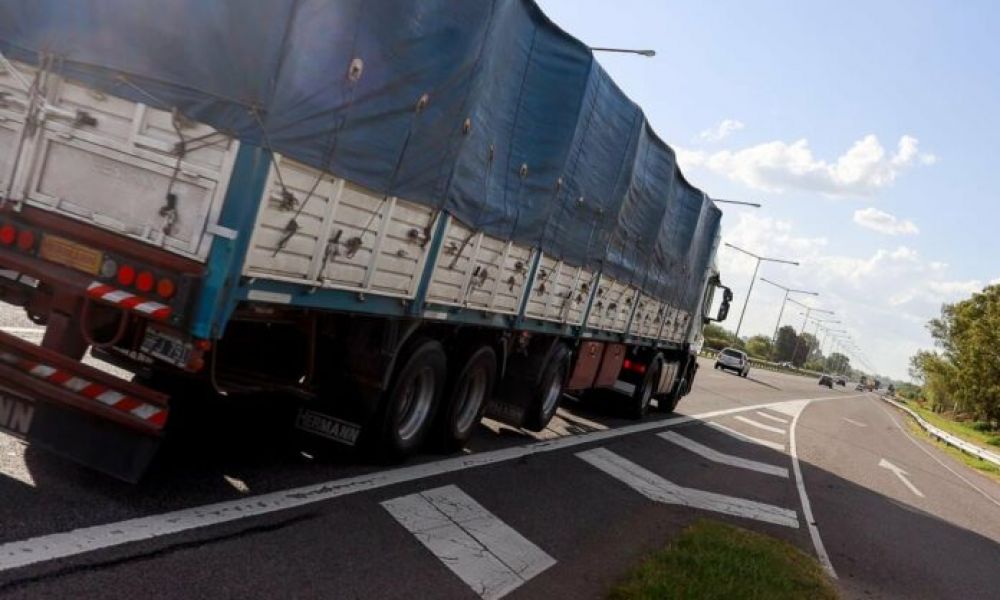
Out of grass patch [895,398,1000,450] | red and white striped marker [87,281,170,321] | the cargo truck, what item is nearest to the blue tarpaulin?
the cargo truck

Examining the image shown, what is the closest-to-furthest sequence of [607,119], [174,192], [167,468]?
1. [174,192]
2. [167,468]
3. [607,119]

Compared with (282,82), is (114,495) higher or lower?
lower

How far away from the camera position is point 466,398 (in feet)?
29.7

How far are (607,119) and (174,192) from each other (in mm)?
6400

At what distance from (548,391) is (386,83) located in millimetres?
6277

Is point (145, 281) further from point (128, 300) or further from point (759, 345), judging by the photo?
point (759, 345)

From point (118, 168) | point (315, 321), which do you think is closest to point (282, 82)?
point (118, 168)

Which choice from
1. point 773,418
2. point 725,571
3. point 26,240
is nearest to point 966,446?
point 773,418

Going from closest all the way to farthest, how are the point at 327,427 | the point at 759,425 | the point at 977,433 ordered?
the point at 327,427 → the point at 759,425 → the point at 977,433

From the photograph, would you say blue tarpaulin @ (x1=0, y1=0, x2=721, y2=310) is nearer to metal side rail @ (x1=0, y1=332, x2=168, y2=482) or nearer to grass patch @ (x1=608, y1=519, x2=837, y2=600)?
metal side rail @ (x1=0, y1=332, x2=168, y2=482)

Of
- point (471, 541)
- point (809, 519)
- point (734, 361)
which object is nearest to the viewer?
point (471, 541)

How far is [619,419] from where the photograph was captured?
16516 millimetres

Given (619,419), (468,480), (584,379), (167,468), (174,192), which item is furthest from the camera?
(619,419)

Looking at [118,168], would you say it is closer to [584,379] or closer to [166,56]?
[166,56]
